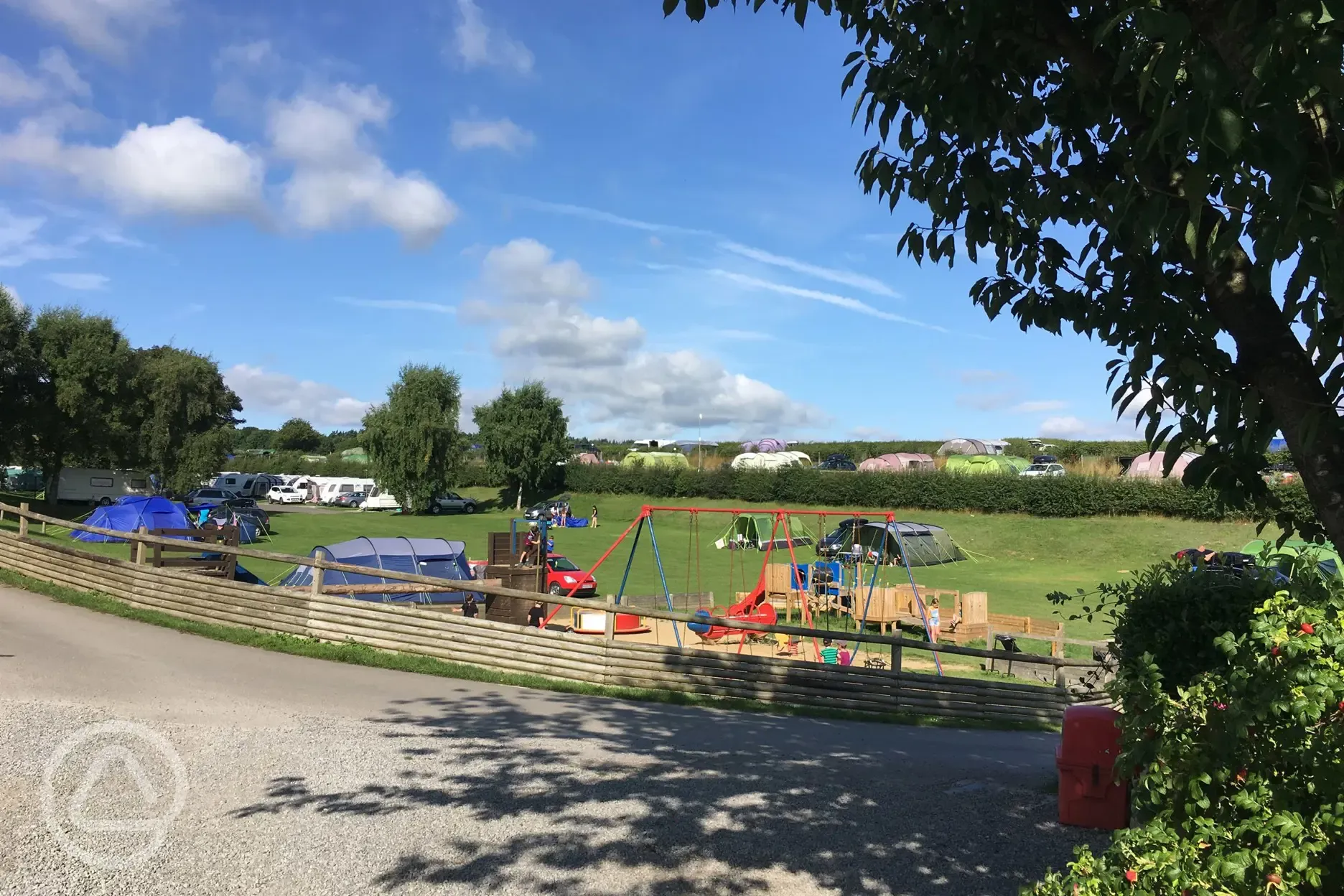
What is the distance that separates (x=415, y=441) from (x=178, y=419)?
11950 millimetres

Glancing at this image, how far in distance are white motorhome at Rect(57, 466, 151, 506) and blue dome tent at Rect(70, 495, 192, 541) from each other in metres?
19.1

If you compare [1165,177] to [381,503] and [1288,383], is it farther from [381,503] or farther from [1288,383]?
[381,503]

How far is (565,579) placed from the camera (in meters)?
24.5

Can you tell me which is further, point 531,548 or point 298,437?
point 298,437

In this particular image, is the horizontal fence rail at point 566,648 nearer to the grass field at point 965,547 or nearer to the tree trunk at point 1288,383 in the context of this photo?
the tree trunk at point 1288,383

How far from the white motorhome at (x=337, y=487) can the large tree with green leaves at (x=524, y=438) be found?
35.6 feet

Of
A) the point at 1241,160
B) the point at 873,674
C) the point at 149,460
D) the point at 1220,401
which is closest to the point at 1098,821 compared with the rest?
the point at 1220,401

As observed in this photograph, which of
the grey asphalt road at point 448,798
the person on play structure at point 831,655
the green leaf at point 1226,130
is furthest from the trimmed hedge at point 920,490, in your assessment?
the green leaf at point 1226,130

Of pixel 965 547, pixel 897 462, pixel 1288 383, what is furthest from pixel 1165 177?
pixel 897 462

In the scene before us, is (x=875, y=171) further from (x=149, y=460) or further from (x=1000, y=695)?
(x=149, y=460)

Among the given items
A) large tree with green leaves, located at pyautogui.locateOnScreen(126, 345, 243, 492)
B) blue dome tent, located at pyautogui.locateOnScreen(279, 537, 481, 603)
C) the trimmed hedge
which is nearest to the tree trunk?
blue dome tent, located at pyautogui.locateOnScreen(279, 537, 481, 603)

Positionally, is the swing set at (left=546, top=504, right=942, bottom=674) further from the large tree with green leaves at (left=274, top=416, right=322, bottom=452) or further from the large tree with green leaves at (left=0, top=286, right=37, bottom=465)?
the large tree with green leaves at (left=274, top=416, right=322, bottom=452)

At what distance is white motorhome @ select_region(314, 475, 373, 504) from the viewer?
A: 62875mm

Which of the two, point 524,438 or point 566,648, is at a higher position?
point 524,438
